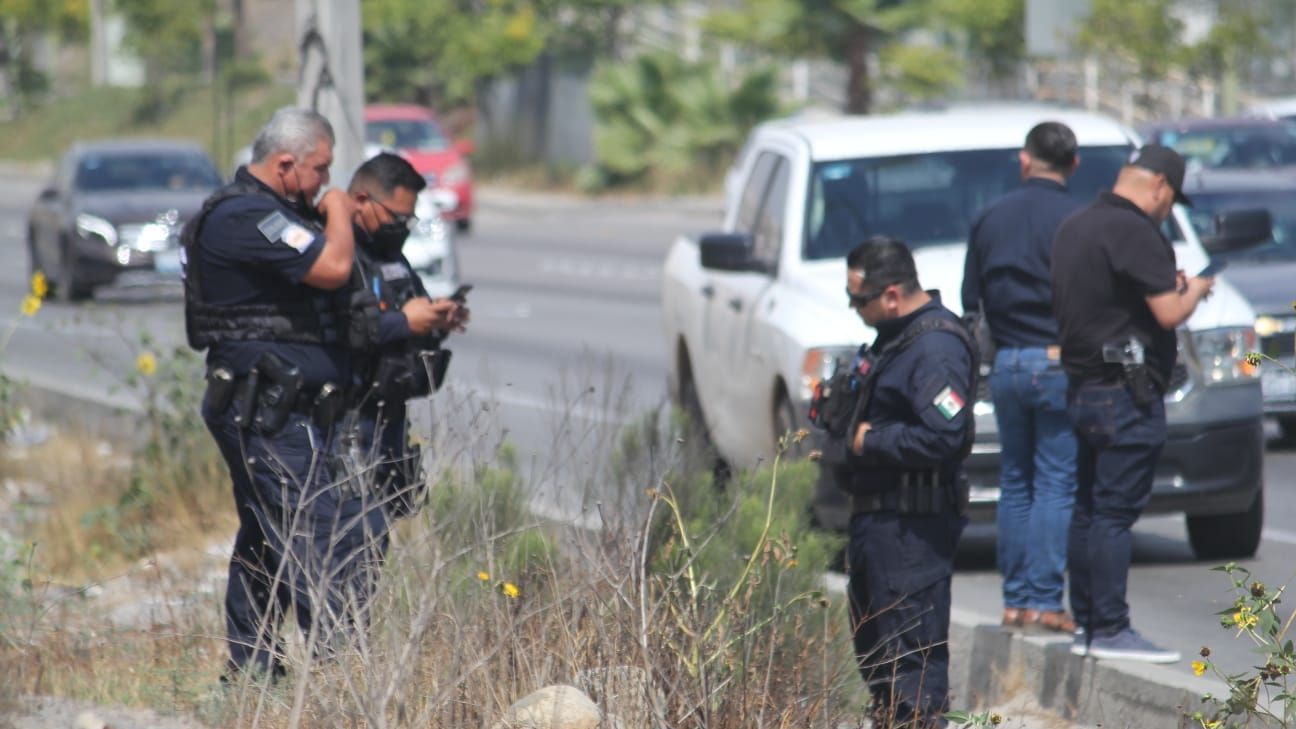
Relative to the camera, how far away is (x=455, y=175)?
30141mm

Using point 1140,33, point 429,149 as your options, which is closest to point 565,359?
point 429,149

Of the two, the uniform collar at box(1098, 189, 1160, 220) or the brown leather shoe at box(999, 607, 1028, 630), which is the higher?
the uniform collar at box(1098, 189, 1160, 220)

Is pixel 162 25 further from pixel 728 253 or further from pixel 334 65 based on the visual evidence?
pixel 728 253

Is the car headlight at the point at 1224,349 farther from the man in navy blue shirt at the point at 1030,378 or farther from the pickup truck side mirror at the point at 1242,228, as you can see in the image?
the man in navy blue shirt at the point at 1030,378

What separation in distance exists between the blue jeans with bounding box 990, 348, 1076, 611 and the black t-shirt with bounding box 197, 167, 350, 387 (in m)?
2.30

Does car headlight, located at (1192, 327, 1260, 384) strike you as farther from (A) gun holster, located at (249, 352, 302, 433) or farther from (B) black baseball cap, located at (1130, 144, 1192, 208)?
(A) gun holster, located at (249, 352, 302, 433)

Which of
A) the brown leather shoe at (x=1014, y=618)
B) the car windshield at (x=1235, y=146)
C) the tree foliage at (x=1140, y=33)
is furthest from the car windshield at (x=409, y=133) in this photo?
the brown leather shoe at (x=1014, y=618)

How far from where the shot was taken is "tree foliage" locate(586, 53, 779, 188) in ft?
115

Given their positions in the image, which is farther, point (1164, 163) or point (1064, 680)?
point (1164, 163)

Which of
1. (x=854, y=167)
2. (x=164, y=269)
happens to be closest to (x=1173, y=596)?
(x=854, y=167)

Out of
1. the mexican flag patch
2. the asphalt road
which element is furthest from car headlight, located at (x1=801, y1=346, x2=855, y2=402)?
the mexican flag patch

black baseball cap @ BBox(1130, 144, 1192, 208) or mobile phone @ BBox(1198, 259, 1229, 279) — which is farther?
mobile phone @ BBox(1198, 259, 1229, 279)

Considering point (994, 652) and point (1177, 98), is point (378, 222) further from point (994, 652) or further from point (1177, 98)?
point (1177, 98)

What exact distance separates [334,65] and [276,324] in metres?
3.02
